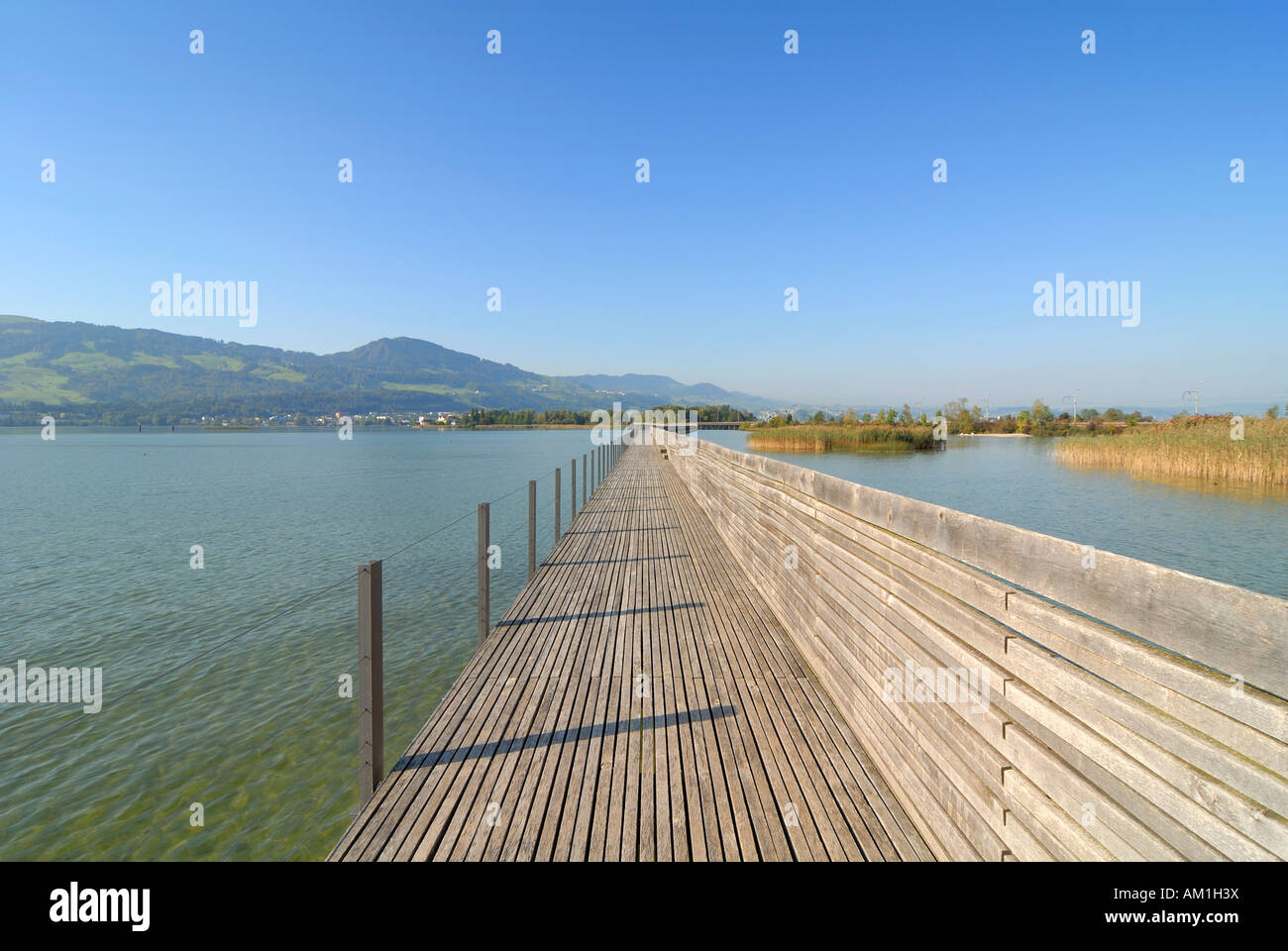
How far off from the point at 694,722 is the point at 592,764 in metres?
0.73

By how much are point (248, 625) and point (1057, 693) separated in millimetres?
8136

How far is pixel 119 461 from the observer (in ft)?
130

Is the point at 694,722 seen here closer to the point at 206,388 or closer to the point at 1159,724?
the point at 1159,724

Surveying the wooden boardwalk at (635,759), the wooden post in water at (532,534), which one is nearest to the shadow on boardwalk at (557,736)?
the wooden boardwalk at (635,759)

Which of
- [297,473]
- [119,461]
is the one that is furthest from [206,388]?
[297,473]

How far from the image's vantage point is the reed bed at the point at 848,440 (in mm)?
40812

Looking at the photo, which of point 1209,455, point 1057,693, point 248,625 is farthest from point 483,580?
point 1209,455

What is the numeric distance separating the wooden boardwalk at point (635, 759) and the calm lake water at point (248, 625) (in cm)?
96

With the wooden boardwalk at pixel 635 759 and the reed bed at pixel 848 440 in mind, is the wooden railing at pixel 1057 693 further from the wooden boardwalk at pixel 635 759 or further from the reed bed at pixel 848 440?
the reed bed at pixel 848 440

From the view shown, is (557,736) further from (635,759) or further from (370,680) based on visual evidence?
(370,680)

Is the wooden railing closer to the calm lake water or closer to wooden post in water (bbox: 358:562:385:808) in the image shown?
wooden post in water (bbox: 358:562:385:808)

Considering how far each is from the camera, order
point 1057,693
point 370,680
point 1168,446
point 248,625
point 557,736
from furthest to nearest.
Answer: point 1168,446 → point 248,625 → point 557,736 → point 370,680 → point 1057,693

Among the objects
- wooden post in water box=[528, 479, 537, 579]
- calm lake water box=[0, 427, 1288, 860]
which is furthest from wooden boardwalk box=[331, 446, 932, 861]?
wooden post in water box=[528, 479, 537, 579]

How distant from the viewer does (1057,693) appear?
1747 millimetres
